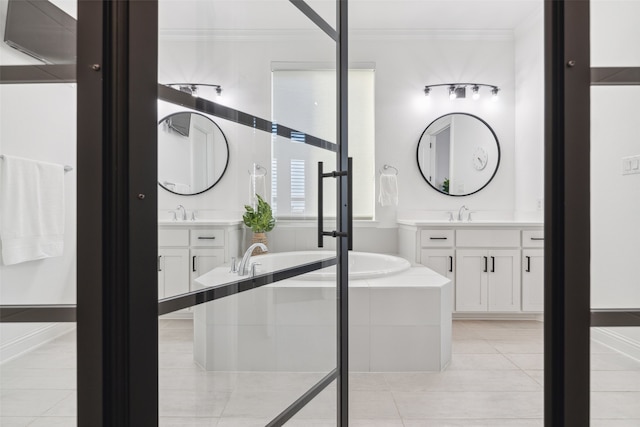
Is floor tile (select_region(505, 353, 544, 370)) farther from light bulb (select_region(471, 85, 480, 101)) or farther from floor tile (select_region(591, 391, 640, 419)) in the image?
light bulb (select_region(471, 85, 480, 101))

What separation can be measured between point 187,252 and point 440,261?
8.90 feet

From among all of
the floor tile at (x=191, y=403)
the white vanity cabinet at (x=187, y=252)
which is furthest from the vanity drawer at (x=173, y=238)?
the floor tile at (x=191, y=403)

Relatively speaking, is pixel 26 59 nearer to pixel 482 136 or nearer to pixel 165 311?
pixel 165 311

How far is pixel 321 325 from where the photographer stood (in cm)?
141

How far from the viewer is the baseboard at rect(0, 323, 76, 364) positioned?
0.77 meters

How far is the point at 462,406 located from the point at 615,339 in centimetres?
111

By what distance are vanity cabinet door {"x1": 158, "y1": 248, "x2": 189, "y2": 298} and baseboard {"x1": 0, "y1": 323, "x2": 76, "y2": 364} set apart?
0.19m

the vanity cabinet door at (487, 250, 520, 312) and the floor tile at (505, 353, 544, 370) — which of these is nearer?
the floor tile at (505, 353, 544, 370)

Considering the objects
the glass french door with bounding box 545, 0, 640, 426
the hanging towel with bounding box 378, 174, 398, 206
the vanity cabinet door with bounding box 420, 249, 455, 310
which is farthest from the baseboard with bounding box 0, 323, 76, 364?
the hanging towel with bounding box 378, 174, 398, 206

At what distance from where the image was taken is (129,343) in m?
0.75

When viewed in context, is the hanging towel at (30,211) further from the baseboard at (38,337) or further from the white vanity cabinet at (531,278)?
the white vanity cabinet at (531,278)

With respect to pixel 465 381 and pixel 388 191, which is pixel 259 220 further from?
pixel 388 191

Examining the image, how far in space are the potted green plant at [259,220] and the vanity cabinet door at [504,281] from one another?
2.57 m

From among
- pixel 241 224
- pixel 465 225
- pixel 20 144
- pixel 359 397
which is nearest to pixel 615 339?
pixel 241 224
